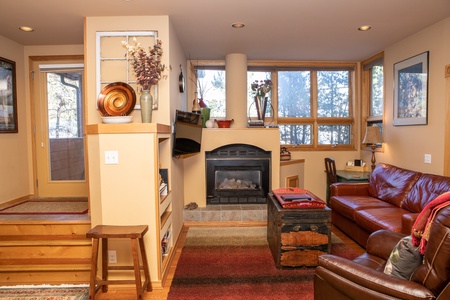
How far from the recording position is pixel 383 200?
153 inches

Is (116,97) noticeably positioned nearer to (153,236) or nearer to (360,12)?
(153,236)

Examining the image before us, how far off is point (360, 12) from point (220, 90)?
268 cm

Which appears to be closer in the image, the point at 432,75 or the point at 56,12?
the point at 56,12

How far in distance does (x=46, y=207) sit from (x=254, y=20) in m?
3.51

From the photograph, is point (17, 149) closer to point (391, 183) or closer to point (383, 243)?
point (383, 243)

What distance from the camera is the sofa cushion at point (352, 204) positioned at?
3.62 metres

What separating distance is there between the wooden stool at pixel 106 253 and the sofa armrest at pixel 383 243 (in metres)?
1.80


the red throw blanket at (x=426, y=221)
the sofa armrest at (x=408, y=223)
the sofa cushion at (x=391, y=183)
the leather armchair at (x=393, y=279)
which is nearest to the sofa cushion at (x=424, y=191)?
the sofa cushion at (x=391, y=183)

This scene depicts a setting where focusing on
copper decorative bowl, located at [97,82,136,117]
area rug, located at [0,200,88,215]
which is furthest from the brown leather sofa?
area rug, located at [0,200,88,215]

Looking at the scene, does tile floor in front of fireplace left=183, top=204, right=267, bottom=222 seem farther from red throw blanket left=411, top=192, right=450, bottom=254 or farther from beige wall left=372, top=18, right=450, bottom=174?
red throw blanket left=411, top=192, right=450, bottom=254

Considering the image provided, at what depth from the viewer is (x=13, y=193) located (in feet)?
13.8

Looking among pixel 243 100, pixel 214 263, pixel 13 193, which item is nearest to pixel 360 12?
pixel 243 100

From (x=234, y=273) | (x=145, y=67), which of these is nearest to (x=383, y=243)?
(x=234, y=273)

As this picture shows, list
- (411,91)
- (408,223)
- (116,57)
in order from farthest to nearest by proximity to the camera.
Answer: (411,91), (116,57), (408,223)
